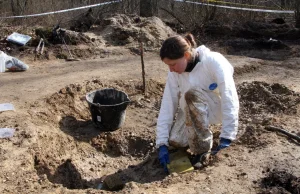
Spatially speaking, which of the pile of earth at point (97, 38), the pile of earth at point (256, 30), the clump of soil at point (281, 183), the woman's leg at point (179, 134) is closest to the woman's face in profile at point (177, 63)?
the woman's leg at point (179, 134)

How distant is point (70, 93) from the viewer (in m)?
5.93

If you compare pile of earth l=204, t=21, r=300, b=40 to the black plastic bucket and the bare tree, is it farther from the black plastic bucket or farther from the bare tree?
the bare tree

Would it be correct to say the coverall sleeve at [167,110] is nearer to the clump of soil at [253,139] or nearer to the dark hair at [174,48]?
the dark hair at [174,48]

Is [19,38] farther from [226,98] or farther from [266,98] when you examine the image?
[226,98]

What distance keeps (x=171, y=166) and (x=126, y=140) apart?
1242 mm

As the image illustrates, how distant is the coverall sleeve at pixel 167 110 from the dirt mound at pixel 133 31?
4784 millimetres

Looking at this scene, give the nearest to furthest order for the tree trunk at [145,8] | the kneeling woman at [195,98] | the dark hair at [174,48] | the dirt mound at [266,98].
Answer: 1. the dark hair at [174,48]
2. the kneeling woman at [195,98]
3. the dirt mound at [266,98]
4. the tree trunk at [145,8]

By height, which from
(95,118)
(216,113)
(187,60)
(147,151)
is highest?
(187,60)

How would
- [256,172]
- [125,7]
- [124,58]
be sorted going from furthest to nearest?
[125,7] → [124,58] → [256,172]

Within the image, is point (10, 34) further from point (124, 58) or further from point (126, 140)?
point (126, 140)

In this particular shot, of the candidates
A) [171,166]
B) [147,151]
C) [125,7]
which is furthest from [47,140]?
[125,7]

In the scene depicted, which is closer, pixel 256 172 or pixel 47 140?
pixel 256 172

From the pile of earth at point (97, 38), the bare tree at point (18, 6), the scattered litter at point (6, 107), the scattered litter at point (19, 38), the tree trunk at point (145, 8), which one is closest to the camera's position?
the scattered litter at point (6, 107)

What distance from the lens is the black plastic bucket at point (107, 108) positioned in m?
5.11
